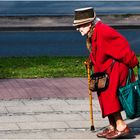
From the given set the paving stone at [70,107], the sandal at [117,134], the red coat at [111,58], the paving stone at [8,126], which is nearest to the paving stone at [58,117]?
the paving stone at [70,107]

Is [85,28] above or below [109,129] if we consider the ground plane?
above

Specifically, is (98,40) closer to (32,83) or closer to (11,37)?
(32,83)

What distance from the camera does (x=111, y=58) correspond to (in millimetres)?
7641

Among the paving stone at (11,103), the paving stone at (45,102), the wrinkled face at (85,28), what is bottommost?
the paving stone at (45,102)

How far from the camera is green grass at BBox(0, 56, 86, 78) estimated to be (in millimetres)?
12375

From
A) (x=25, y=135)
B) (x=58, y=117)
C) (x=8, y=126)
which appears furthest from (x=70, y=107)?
(x=25, y=135)

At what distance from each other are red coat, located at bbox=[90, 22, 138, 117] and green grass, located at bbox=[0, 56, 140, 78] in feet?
14.9

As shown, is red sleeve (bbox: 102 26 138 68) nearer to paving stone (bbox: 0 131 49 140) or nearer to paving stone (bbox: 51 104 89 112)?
paving stone (bbox: 0 131 49 140)

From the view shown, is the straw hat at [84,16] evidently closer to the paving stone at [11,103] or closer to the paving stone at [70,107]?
the paving stone at [70,107]

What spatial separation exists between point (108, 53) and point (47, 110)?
2216 millimetres

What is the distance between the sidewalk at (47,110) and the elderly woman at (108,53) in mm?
624

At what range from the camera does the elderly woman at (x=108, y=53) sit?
7.55m

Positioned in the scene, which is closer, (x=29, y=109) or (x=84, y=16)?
(x=84, y=16)

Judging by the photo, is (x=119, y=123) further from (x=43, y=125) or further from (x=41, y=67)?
(x=41, y=67)
